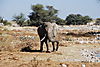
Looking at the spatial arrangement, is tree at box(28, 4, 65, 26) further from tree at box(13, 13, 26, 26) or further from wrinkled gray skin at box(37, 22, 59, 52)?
wrinkled gray skin at box(37, 22, 59, 52)

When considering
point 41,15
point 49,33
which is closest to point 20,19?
point 41,15

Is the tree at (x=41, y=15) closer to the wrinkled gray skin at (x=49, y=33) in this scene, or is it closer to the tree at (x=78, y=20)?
the tree at (x=78, y=20)

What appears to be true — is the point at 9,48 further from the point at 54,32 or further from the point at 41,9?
the point at 41,9

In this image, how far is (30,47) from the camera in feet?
78.5

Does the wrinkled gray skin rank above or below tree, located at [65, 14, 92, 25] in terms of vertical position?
above

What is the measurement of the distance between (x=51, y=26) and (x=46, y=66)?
313 inches

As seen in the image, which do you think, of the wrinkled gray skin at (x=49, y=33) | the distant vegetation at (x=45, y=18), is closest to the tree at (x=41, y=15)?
the distant vegetation at (x=45, y=18)

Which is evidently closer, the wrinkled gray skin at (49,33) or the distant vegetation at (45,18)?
the wrinkled gray skin at (49,33)

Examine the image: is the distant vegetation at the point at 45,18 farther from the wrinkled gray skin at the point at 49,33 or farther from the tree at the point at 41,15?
the wrinkled gray skin at the point at 49,33

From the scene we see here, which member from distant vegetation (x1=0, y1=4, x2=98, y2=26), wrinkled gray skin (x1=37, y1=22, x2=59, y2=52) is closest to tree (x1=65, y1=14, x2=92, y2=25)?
distant vegetation (x1=0, y1=4, x2=98, y2=26)

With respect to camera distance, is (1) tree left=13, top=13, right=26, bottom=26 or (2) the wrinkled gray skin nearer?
(2) the wrinkled gray skin

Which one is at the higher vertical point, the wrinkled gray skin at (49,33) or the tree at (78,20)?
the wrinkled gray skin at (49,33)

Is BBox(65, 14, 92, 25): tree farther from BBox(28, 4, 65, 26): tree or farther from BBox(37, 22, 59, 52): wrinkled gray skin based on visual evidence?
BBox(37, 22, 59, 52): wrinkled gray skin

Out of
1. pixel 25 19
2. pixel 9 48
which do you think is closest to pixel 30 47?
pixel 9 48
